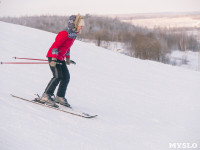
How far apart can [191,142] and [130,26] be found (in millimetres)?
49879

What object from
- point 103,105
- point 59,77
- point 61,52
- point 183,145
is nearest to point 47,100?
point 59,77

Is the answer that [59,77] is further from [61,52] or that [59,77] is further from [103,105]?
[103,105]

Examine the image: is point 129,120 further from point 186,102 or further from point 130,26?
point 130,26

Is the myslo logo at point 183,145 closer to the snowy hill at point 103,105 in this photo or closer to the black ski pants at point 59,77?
the snowy hill at point 103,105

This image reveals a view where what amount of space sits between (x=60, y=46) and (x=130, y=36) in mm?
39022

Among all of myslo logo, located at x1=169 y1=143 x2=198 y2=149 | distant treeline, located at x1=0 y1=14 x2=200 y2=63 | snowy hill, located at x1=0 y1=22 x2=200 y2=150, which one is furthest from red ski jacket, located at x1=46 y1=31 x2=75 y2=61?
distant treeline, located at x1=0 y1=14 x2=200 y2=63

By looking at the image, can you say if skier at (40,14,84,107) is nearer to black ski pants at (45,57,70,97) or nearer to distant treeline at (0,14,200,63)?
black ski pants at (45,57,70,97)

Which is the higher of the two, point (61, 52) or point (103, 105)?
point (61, 52)

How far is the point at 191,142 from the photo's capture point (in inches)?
193

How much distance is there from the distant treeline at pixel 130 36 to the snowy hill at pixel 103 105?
63.1 feet

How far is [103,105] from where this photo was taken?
6.54 m

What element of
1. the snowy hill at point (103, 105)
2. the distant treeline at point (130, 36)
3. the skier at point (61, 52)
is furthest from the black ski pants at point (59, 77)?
the distant treeline at point (130, 36)

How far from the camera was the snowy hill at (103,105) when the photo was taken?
13.1ft

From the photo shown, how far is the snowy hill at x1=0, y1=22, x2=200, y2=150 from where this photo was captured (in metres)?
3.99
